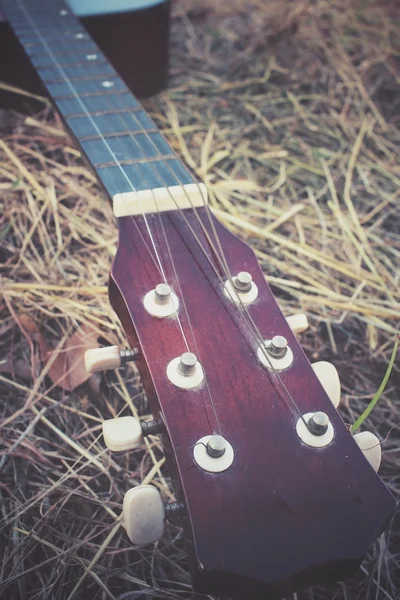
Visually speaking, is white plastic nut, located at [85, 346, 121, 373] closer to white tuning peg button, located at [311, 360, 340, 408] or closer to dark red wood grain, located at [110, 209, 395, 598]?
dark red wood grain, located at [110, 209, 395, 598]

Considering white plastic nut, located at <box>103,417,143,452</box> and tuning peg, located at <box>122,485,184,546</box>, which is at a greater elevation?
white plastic nut, located at <box>103,417,143,452</box>

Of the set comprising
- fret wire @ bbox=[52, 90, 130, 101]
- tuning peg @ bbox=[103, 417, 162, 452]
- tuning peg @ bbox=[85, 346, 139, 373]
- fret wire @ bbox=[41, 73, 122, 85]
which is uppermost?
fret wire @ bbox=[41, 73, 122, 85]

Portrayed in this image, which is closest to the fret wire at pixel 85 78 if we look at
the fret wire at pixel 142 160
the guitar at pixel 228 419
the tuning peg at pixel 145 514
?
the fret wire at pixel 142 160

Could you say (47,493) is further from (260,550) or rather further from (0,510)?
(260,550)

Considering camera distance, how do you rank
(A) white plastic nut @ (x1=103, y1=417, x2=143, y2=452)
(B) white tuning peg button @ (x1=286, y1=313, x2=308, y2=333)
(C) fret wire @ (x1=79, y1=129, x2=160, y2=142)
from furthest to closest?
(C) fret wire @ (x1=79, y1=129, x2=160, y2=142), (B) white tuning peg button @ (x1=286, y1=313, x2=308, y2=333), (A) white plastic nut @ (x1=103, y1=417, x2=143, y2=452)

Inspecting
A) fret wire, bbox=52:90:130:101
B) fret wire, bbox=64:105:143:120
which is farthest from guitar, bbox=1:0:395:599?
fret wire, bbox=52:90:130:101

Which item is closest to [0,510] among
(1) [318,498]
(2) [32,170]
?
(1) [318,498]

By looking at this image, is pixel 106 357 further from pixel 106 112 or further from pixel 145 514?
pixel 106 112
